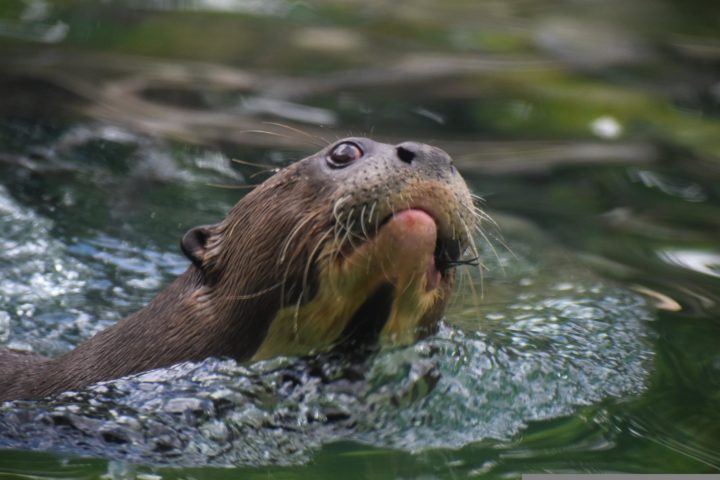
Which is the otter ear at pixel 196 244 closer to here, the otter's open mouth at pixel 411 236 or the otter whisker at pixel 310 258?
the otter whisker at pixel 310 258

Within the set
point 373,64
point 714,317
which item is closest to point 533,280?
point 714,317

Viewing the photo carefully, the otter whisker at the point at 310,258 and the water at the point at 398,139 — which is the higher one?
the otter whisker at the point at 310,258

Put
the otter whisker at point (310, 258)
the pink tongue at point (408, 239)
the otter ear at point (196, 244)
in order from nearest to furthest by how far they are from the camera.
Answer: the pink tongue at point (408, 239) < the otter whisker at point (310, 258) < the otter ear at point (196, 244)

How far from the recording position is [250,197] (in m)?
Result: 3.31

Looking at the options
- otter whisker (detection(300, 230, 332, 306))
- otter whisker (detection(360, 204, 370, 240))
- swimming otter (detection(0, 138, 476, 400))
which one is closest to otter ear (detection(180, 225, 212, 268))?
swimming otter (detection(0, 138, 476, 400))

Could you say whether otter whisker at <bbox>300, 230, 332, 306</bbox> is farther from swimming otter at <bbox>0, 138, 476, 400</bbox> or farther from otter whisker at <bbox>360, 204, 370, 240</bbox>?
otter whisker at <bbox>360, 204, 370, 240</bbox>

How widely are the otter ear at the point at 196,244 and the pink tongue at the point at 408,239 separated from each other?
27.3 inches

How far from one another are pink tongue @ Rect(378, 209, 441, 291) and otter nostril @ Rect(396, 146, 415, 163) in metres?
0.13

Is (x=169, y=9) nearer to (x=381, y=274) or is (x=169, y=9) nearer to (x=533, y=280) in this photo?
(x=533, y=280)

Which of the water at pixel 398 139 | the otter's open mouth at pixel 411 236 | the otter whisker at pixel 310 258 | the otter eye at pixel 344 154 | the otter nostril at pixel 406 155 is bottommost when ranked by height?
the water at pixel 398 139

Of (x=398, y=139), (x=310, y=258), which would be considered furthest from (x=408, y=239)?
(x=398, y=139)

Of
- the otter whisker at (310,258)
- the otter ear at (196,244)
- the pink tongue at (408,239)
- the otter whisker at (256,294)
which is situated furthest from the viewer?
the otter ear at (196,244)

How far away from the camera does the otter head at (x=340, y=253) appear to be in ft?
9.38

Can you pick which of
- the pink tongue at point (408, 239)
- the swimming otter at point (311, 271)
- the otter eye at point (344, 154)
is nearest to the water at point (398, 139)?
the swimming otter at point (311, 271)
